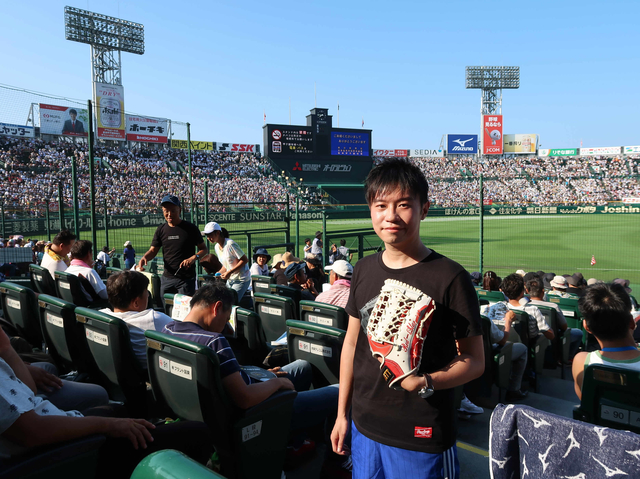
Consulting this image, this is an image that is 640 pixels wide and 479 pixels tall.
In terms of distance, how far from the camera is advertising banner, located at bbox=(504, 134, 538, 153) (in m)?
72.1

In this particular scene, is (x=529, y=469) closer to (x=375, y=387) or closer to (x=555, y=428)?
(x=555, y=428)

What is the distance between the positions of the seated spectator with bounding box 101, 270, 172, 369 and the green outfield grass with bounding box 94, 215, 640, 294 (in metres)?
7.89

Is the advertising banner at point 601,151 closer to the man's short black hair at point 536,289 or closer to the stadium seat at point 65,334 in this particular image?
the man's short black hair at point 536,289

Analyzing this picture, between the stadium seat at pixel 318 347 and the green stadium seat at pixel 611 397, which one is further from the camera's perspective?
the stadium seat at pixel 318 347

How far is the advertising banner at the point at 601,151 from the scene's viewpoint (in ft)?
223

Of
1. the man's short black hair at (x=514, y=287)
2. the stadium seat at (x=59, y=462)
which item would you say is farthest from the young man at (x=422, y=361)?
the man's short black hair at (x=514, y=287)

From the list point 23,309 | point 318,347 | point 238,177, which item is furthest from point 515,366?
point 238,177

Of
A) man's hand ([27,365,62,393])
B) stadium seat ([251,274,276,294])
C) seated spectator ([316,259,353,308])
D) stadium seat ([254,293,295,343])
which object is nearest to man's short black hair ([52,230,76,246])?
stadium seat ([251,274,276,294])

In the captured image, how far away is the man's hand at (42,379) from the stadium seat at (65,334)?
0.83 meters

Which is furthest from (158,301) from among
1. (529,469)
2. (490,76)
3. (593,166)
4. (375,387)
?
(490,76)

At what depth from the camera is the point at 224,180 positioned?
46.8 metres

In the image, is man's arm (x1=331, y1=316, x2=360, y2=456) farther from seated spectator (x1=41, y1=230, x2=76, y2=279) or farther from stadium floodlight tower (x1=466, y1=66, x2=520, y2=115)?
stadium floodlight tower (x1=466, y1=66, x2=520, y2=115)

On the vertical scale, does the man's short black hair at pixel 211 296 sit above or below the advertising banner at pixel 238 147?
below

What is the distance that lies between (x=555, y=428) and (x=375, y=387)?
64 cm
